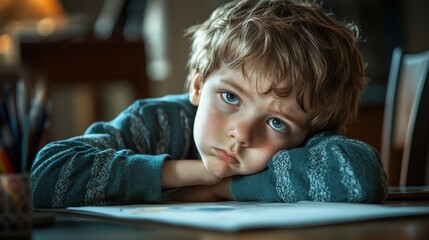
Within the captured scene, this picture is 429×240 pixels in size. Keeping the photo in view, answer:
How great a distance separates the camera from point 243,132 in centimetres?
97

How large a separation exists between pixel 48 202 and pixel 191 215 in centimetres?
33

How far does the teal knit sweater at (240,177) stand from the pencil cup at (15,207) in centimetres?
33

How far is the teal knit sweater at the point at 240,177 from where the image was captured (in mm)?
900

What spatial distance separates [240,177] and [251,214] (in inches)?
13.5

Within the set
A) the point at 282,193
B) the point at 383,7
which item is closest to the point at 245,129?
the point at 282,193

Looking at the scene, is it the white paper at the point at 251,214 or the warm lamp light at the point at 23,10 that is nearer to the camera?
the white paper at the point at 251,214

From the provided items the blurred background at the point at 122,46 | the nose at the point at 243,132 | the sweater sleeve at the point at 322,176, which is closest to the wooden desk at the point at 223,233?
the sweater sleeve at the point at 322,176

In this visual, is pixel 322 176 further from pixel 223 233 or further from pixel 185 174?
pixel 223 233

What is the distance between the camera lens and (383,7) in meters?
4.02

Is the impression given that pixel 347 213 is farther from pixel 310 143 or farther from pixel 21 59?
pixel 21 59

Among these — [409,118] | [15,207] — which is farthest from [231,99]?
[409,118]

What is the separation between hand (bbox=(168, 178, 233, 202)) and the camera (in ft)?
3.35

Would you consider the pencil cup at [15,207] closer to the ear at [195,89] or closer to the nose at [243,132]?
the nose at [243,132]

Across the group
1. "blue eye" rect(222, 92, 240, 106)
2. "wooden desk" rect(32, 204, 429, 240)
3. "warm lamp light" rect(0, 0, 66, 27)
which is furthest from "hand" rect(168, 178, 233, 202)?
"warm lamp light" rect(0, 0, 66, 27)
